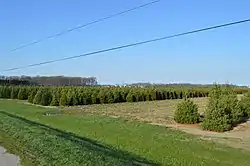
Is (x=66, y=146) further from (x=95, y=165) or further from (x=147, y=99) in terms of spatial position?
(x=147, y=99)

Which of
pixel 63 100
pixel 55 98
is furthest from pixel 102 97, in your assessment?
pixel 55 98

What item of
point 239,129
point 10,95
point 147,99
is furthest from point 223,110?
point 10,95

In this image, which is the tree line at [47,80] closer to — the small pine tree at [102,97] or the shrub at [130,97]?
the shrub at [130,97]

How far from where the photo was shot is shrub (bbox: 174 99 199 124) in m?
39.4

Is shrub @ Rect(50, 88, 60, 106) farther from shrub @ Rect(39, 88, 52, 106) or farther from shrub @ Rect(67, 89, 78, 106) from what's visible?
shrub @ Rect(67, 89, 78, 106)

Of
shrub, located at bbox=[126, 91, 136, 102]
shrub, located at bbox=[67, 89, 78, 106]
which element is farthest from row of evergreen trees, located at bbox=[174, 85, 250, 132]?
shrub, located at bbox=[126, 91, 136, 102]

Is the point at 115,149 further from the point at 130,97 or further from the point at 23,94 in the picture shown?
the point at 23,94

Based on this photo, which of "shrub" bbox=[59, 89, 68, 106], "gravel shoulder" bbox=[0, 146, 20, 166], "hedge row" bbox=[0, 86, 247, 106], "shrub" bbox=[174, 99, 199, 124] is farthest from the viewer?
"hedge row" bbox=[0, 86, 247, 106]

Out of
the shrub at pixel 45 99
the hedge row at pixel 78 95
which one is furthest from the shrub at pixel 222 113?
the shrub at pixel 45 99

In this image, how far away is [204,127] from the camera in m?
35.2

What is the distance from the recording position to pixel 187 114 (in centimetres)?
3966

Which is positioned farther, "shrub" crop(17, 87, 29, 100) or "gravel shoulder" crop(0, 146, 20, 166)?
"shrub" crop(17, 87, 29, 100)

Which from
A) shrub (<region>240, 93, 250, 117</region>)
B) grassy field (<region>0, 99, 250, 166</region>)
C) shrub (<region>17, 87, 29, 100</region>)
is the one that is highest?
shrub (<region>17, 87, 29, 100</region>)

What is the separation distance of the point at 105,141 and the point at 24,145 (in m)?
7.43
